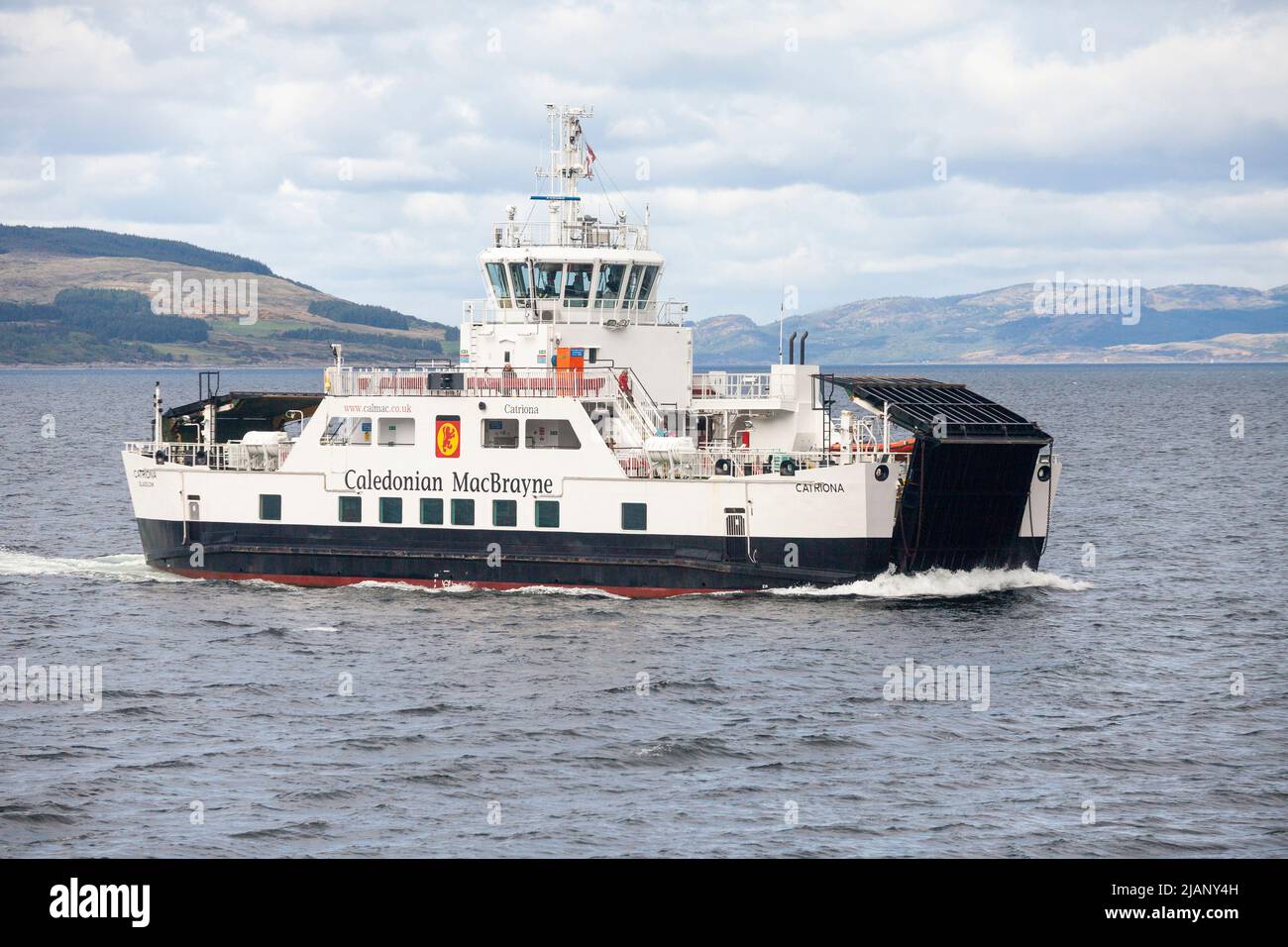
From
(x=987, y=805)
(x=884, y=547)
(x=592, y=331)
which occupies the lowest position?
(x=987, y=805)

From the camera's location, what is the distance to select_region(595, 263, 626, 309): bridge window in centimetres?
4384

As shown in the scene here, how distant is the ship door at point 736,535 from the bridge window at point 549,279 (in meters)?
9.11

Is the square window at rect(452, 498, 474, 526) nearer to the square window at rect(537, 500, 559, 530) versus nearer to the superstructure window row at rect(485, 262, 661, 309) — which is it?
the square window at rect(537, 500, 559, 530)

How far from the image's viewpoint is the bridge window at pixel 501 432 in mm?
40656

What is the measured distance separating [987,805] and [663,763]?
5.19 meters

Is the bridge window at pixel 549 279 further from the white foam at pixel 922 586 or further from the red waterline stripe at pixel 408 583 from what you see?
the white foam at pixel 922 586

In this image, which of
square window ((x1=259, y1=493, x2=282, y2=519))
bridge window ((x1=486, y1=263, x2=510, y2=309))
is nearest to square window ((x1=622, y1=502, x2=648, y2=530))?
bridge window ((x1=486, y1=263, x2=510, y2=309))

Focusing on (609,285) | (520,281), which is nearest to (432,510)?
(520,281)

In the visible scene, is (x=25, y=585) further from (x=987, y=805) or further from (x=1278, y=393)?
(x=1278, y=393)

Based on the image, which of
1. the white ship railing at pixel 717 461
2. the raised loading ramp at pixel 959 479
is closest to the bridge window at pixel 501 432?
the white ship railing at pixel 717 461

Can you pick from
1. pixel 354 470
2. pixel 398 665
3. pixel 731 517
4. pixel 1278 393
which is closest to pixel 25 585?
pixel 354 470

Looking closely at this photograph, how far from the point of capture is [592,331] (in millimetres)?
43406

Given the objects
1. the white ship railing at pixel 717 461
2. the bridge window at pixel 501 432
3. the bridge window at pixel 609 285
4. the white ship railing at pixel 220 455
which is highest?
the bridge window at pixel 609 285

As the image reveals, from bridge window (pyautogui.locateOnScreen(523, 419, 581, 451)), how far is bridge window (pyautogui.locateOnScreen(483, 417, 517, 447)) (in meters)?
0.33
